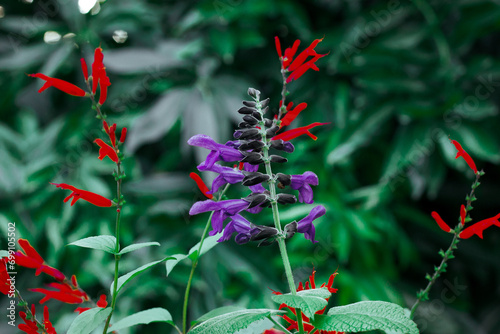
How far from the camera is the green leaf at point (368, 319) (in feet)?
0.58

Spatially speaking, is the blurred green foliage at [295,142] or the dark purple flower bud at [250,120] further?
the blurred green foliage at [295,142]

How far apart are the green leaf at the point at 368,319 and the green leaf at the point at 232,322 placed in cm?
2

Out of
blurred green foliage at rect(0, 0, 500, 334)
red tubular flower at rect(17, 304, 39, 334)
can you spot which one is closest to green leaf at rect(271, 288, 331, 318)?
red tubular flower at rect(17, 304, 39, 334)

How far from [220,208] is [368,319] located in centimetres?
8

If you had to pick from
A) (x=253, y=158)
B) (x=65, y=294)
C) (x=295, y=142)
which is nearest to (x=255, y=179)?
(x=253, y=158)

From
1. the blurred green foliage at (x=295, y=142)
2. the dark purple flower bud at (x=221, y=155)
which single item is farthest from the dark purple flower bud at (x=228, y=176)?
the blurred green foliage at (x=295, y=142)

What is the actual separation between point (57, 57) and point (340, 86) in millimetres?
625

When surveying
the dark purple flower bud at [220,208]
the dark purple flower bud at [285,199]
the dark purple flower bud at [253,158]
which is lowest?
the dark purple flower bud at [220,208]

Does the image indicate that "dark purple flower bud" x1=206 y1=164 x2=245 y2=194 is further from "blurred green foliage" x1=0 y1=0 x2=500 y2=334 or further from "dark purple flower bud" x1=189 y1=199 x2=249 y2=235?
"blurred green foliage" x1=0 y1=0 x2=500 y2=334

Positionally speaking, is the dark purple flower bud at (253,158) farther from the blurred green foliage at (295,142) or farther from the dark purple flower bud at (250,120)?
the blurred green foliage at (295,142)

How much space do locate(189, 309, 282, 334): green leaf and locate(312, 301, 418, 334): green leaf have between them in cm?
2

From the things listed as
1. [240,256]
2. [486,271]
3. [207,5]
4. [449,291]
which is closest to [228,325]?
[240,256]

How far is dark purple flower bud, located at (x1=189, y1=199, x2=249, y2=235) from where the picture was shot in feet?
0.70

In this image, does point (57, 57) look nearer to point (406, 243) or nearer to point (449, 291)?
point (406, 243)
